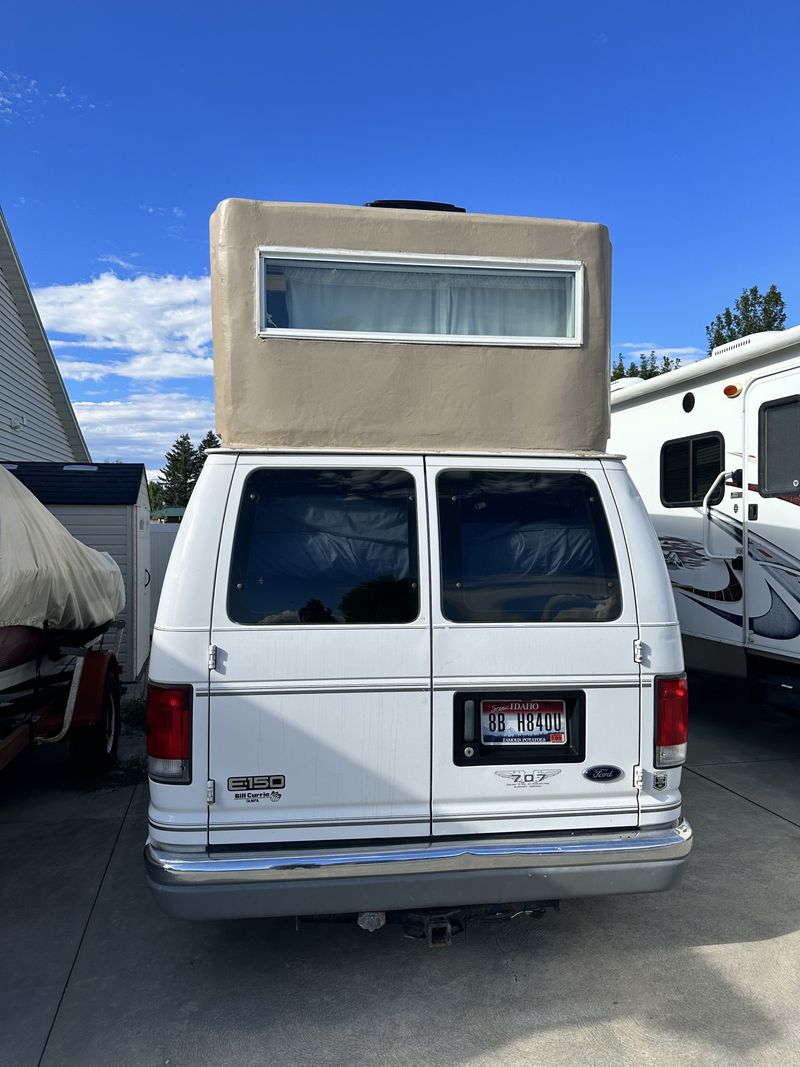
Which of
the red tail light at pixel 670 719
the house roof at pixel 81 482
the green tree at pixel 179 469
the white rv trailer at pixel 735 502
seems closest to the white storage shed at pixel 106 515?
the house roof at pixel 81 482

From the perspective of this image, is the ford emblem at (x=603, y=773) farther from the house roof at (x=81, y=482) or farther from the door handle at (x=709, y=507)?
the house roof at (x=81, y=482)

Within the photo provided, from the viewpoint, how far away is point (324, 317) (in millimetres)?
3412

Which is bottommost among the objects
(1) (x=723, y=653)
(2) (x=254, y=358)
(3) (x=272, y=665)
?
(1) (x=723, y=653)

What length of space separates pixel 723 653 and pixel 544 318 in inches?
157

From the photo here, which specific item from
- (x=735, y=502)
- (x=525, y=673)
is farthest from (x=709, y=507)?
(x=525, y=673)

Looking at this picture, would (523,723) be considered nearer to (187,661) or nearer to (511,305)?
(187,661)

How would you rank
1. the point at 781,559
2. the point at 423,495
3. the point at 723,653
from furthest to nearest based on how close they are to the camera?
1. the point at 723,653
2. the point at 781,559
3. the point at 423,495

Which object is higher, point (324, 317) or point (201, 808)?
point (324, 317)

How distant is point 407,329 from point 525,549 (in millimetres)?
1102

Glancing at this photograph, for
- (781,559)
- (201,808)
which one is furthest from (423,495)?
(781,559)

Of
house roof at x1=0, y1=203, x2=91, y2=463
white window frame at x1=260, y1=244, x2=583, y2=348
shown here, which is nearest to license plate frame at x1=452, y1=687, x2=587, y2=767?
white window frame at x1=260, y1=244, x2=583, y2=348

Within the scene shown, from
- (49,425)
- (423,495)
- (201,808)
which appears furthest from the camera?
(49,425)

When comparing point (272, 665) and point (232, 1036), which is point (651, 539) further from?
point (232, 1036)

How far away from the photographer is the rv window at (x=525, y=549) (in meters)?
3.12
